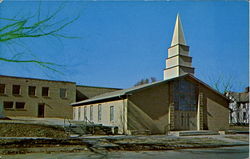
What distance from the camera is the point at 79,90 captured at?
3045 cm

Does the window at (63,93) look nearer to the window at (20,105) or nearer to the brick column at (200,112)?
the window at (20,105)

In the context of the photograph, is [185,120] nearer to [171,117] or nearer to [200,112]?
[200,112]

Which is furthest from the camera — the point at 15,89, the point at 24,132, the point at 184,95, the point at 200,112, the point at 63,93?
the point at 63,93

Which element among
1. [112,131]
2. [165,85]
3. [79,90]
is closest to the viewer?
[112,131]

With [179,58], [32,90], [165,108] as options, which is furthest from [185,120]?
[32,90]

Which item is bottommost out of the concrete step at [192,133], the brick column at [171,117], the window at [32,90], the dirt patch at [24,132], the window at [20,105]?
the concrete step at [192,133]

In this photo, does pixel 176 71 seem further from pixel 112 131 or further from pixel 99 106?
pixel 112 131

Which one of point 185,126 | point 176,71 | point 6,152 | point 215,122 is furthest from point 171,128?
point 176,71

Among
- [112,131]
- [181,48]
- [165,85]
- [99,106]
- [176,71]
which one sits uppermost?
[181,48]

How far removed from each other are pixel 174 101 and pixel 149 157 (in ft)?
32.4

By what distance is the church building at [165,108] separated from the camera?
15.4 meters

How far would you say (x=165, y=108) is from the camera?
16.4 m

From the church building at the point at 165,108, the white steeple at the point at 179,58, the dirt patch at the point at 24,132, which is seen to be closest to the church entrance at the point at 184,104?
the church building at the point at 165,108

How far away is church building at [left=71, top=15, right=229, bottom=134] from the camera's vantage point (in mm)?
15375
